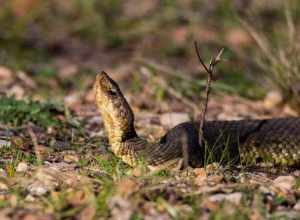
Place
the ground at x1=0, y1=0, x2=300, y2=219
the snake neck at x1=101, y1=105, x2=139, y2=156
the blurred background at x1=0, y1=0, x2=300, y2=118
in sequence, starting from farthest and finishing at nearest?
the blurred background at x1=0, y1=0, x2=300, y2=118
the snake neck at x1=101, y1=105, x2=139, y2=156
the ground at x1=0, y1=0, x2=300, y2=219

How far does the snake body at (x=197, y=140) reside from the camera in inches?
219

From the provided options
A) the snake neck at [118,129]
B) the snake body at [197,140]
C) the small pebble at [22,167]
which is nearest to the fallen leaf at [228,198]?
the snake body at [197,140]

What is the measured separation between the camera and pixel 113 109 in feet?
19.2

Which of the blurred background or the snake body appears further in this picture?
the blurred background

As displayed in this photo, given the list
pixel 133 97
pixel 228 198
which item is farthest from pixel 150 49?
pixel 228 198

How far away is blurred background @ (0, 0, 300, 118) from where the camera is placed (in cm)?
799

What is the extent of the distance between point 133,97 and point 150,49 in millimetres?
2543

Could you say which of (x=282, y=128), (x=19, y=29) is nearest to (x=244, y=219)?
(x=282, y=128)

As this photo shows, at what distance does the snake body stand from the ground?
20cm

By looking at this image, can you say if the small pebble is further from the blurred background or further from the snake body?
the blurred background

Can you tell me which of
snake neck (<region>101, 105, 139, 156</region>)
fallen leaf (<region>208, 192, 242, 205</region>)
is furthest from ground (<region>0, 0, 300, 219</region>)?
snake neck (<region>101, 105, 139, 156</region>)

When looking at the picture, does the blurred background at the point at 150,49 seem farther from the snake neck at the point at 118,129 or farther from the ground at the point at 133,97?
the snake neck at the point at 118,129

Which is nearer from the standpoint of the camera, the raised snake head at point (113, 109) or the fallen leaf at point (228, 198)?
the fallen leaf at point (228, 198)

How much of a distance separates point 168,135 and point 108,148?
0.51m
